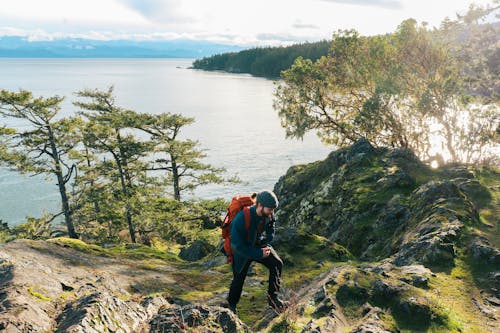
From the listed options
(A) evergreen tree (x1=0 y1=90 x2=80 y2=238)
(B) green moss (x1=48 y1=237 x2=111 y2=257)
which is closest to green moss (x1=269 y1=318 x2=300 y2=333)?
(B) green moss (x1=48 y1=237 x2=111 y2=257)

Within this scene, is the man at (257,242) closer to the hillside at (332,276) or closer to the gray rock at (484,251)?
the hillside at (332,276)

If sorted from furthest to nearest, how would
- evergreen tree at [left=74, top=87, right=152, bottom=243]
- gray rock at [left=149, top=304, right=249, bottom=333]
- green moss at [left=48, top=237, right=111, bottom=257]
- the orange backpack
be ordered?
1. evergreen tree at [left=74, top=87, right=152, bottom=243]
2. green moss at [left=48, top=237, right=111, bottom=257]
3. the orange backpack
4. gray rock at [left=149, top=304, right=249, bottom=333]

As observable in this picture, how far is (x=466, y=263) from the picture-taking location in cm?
1059

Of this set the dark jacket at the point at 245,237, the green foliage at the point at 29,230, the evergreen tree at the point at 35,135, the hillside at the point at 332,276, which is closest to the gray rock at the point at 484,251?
the hillside at the point at 332,276

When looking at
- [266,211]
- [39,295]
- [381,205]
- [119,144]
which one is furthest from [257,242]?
[119,144]

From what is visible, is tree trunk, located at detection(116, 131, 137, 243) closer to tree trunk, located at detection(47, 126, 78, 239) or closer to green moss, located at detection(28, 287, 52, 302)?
tree trunk, located at detection(47, 126, 78, 239)

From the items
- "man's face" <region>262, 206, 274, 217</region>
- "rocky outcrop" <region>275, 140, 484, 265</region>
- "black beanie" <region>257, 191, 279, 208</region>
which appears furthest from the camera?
"rocky outcrop" <region>275, 140, 484, 265</region>

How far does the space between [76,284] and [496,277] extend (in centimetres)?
1072

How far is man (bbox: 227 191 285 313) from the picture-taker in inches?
323

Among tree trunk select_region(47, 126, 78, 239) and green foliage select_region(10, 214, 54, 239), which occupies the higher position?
tree trunk select_region(47, 126, 78, 239)

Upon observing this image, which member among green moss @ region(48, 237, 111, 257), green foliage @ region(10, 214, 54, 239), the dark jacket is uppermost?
the dark jacket

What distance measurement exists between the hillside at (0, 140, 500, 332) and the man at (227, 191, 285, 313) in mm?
771

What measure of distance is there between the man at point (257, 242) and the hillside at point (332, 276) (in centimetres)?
77

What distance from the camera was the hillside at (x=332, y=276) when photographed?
721 cm
